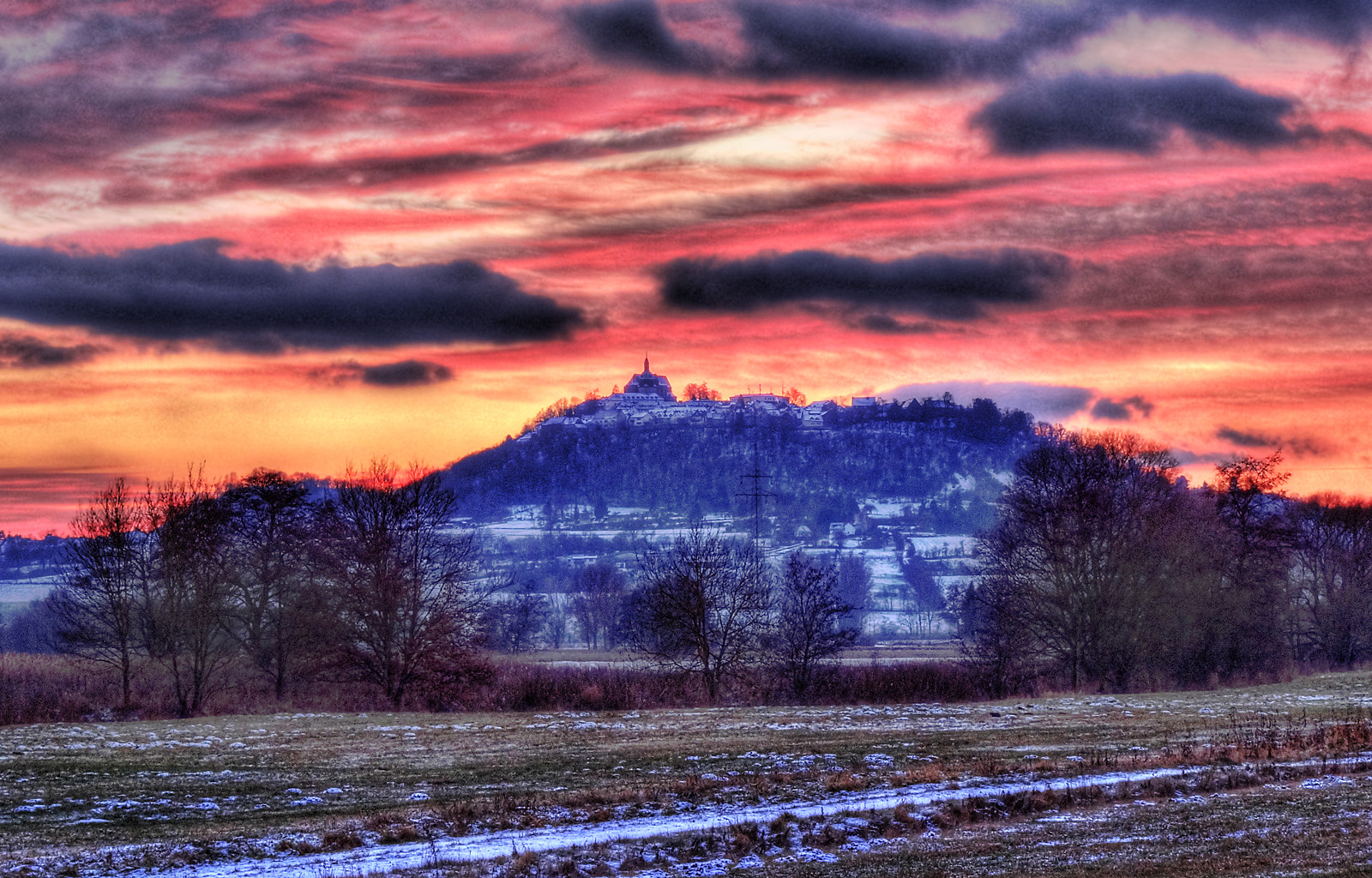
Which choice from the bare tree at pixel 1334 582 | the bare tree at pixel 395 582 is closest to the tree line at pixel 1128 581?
the bare tree at pixel 1334 582

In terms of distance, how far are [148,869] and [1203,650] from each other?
63.6 meters

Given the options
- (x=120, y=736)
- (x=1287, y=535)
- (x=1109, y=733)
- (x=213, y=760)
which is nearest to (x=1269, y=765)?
(x=1109, y=733)

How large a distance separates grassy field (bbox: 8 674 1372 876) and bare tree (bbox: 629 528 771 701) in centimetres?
2061

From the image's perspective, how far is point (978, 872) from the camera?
1667cm

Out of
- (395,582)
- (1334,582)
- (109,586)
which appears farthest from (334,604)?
(1334,582)

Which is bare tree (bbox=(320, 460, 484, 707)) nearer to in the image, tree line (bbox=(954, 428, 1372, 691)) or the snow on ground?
tree line (bbox=(954, 428, 1372, 691))

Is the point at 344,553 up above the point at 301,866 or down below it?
above

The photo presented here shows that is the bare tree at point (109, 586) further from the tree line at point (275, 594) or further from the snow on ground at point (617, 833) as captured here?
the snow on ground at point (617, 833)

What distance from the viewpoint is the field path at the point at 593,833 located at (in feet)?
58.7

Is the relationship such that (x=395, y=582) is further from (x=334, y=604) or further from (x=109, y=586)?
(x=109, y=586)

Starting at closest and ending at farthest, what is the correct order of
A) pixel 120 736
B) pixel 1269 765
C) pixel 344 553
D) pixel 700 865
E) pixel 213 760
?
pixel 700 865 < pixel 1269 765 < pixel 213 760 < pixel 120 736 < pixel 344 553

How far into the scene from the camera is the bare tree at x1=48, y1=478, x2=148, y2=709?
5894 cm

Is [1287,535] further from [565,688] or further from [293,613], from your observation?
[293,613]

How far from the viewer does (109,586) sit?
60656mm
